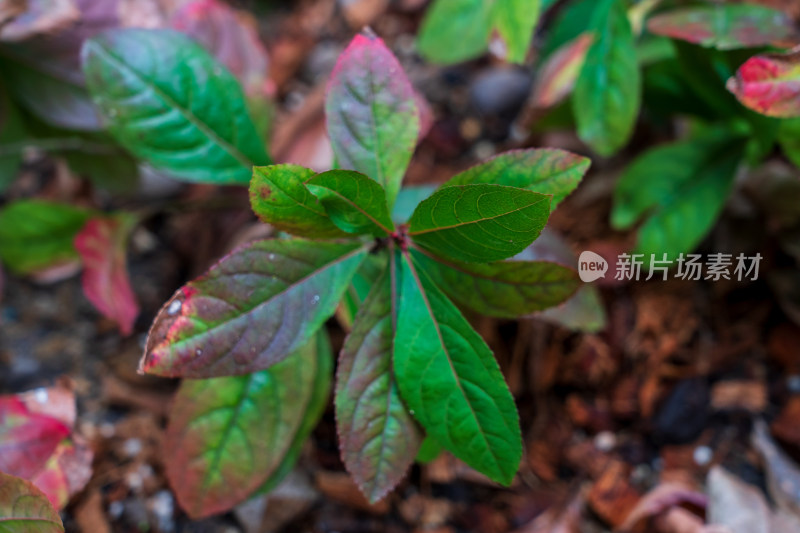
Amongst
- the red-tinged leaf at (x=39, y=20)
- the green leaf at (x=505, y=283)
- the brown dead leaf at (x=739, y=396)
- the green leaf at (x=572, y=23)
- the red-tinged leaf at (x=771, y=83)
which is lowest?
the brown dead leaf at (x=739, y=396)

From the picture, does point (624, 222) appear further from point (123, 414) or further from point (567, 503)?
point (123, 414)

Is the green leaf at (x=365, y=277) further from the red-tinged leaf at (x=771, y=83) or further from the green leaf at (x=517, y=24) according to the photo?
the red-tinged leaf at (x=771, y=83)

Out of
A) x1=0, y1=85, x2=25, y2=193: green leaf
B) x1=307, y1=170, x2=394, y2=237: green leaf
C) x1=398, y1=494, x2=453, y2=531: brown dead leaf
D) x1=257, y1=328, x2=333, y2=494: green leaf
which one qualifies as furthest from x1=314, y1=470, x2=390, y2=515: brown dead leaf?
x1=0, y1=85, x2=25, y2=193: green leaf

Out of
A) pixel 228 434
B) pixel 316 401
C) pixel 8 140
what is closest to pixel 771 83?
pixel 316 401

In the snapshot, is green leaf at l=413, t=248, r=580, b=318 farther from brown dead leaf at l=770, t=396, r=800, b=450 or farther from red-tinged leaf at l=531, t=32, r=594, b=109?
brown dead leaf at l=770, t=396, r=800, b=450

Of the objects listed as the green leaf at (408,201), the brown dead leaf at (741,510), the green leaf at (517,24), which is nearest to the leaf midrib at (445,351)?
the green leaf at (408,201)

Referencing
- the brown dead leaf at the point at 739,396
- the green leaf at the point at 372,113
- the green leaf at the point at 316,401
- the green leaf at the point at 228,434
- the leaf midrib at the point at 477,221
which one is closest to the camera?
the leaf midrib at the point at 477,221

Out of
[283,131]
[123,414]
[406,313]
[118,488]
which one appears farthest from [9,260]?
[406,313]
